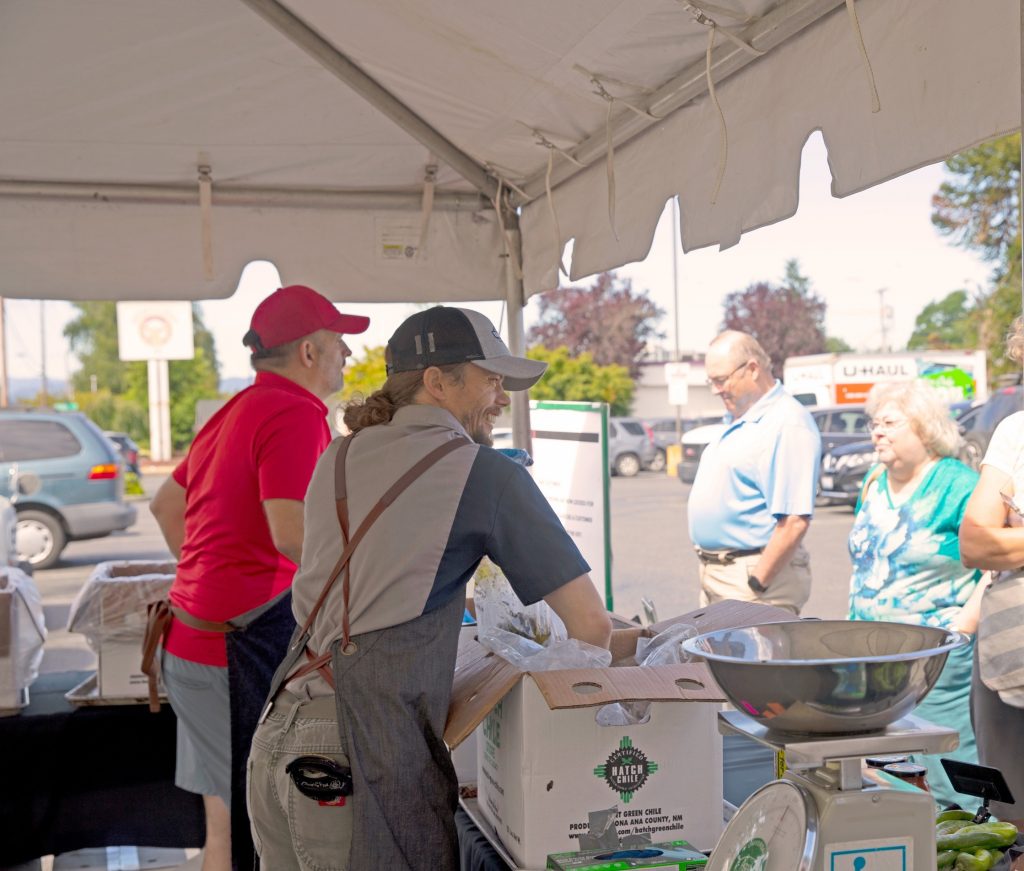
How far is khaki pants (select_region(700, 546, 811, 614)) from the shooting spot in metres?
3.84

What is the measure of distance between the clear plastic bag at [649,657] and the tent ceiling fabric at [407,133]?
0.87 meters

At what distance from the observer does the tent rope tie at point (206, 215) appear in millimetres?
3740

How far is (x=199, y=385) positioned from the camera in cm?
4053

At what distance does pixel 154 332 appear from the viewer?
67.5 feet

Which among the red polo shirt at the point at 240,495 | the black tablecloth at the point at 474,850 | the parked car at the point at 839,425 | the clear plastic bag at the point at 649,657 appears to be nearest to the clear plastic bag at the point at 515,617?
the clear plastic bag at the point at 649,657

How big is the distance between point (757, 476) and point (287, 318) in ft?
6.21

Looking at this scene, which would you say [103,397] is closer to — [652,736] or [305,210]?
[305,210]

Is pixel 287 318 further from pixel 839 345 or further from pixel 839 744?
pixel 839 345

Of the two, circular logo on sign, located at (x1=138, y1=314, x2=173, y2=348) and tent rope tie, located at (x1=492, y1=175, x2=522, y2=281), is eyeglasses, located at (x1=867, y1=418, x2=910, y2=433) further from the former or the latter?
circular logo on sign, located at (x1=138, y1=314, x2=173, y2=348)

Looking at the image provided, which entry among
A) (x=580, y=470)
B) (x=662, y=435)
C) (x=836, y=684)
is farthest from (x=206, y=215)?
(x=662, y=435)

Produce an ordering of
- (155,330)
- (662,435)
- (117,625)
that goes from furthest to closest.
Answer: (662,435)
(155,330)
(117,625)

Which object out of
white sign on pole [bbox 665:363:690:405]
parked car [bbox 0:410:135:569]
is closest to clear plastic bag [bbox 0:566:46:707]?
parked car [bbox 0:410:135:569]

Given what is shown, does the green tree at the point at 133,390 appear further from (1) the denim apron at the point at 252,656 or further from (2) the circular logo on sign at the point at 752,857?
(2) the circular logo on sign at the point at 752,857

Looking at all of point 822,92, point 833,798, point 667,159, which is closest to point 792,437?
point 667,159
